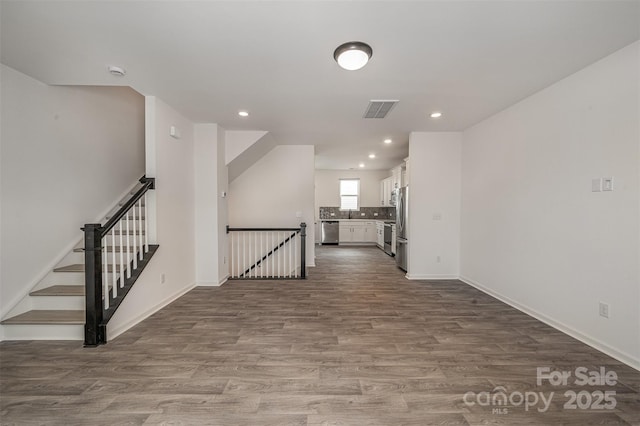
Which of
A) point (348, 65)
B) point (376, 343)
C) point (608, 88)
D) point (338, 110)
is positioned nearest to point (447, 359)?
point (376, 343)

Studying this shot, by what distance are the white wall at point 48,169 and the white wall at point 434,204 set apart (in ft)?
15.7

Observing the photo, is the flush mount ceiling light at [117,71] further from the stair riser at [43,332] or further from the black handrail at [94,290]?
the stair riser at [43,332]

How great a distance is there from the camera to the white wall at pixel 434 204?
15.3ft

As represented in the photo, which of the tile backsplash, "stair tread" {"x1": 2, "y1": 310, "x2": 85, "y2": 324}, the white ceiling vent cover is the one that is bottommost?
"stair tread" {"x1": 2, "y1": 310, "x2": 85, "y2": 324}

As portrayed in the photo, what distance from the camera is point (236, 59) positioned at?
2355 millimetres

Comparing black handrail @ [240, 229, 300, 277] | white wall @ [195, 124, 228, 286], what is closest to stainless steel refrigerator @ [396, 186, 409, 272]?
black handrail @ [240, 229, 300, 277]

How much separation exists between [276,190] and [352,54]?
3.92 m

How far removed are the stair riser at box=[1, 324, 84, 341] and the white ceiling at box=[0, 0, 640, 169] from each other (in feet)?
8.29

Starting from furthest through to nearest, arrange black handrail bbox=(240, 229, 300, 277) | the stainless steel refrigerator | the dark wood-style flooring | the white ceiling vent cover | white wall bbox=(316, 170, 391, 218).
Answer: white wall bbox=(316, 170, 391, 218)
black handrail bbox=(240, 229, 300, 277)
the stainless steel refrigerator
the white ceiling vent cover
the dark wood-style flooring

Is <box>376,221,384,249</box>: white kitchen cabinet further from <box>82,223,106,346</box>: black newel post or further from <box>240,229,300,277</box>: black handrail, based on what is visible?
<box>82,223,106,346</box>: black newel post

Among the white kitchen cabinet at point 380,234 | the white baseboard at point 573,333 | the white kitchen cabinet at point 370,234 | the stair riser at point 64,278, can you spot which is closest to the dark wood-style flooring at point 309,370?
the white baseboard at point 573,333

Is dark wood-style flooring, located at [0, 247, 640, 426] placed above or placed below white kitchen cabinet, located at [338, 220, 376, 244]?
below

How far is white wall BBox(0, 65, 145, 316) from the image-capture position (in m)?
2.53

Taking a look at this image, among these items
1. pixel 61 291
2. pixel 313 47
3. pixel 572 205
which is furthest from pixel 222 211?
pixel 572 205
